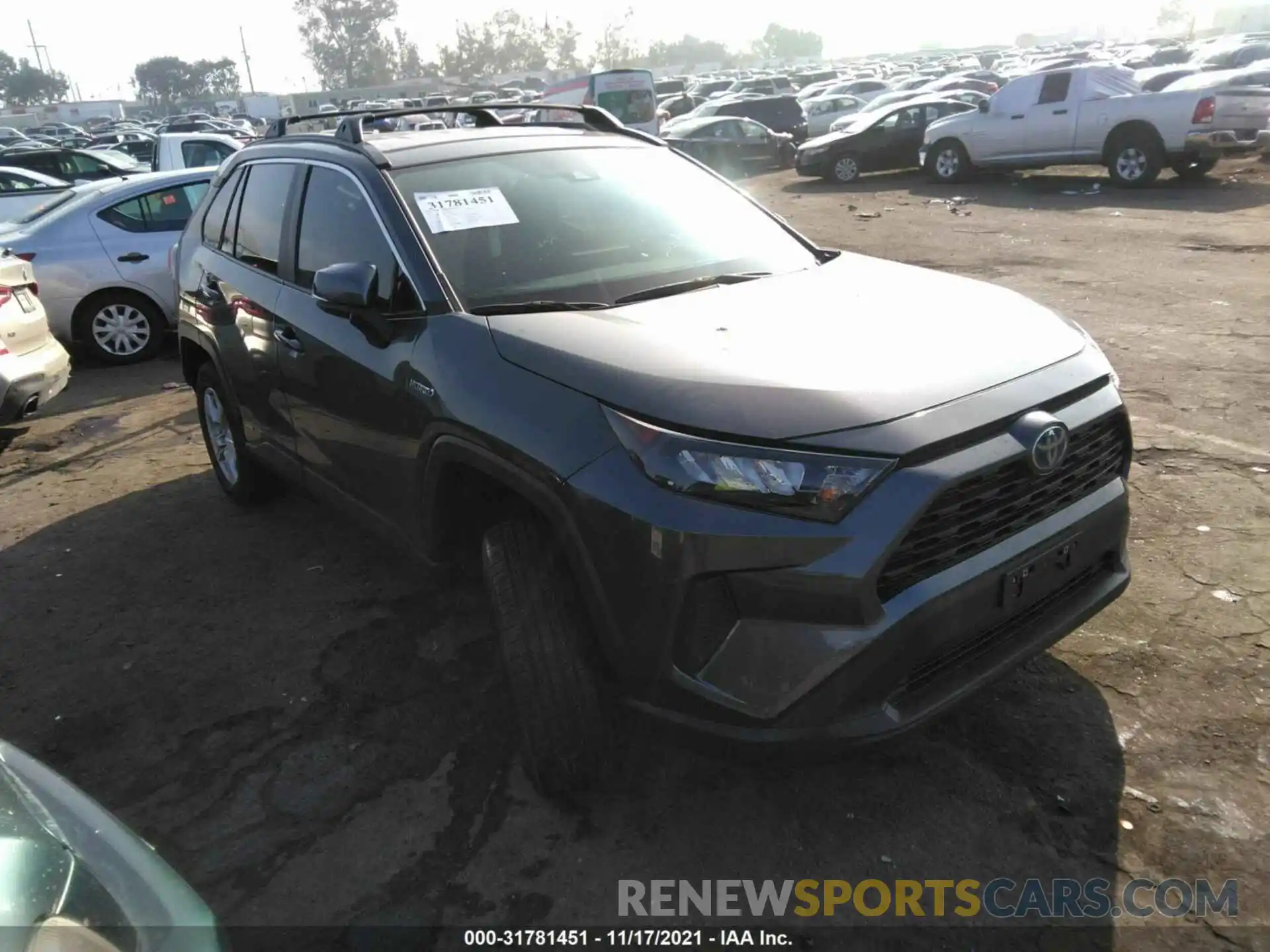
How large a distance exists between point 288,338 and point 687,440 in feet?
7.09

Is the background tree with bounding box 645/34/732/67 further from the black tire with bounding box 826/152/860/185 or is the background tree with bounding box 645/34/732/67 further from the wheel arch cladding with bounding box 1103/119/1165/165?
the wheel arch cladding with bounding box 1103/119/1165/165

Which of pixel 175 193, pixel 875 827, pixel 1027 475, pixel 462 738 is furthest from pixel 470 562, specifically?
pixel 175 193

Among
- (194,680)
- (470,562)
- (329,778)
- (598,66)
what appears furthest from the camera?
(598,66)

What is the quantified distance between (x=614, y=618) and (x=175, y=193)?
8054 mm

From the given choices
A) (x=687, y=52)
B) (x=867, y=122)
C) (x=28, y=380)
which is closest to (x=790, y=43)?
(x=687, y=52)

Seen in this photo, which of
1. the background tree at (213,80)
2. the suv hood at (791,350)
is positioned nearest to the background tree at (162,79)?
the background tree at (213,80)

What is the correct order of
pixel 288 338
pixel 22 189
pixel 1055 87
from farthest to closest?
1. pixel 1055 87
2. pixel 22 189
3. pixel 288 338

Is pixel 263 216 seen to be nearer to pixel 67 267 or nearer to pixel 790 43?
pixel 67 267

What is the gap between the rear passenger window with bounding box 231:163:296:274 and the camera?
3.98m

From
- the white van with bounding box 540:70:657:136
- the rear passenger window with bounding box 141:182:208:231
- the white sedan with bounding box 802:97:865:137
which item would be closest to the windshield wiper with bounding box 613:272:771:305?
the rear passenger window with bounding box 141:182:208:231

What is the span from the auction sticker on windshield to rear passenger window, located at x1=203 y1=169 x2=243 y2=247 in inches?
72.9

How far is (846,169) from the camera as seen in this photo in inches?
751

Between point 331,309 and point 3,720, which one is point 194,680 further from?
point 331,309

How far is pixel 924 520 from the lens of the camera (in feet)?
7.21
